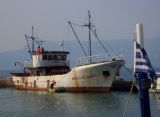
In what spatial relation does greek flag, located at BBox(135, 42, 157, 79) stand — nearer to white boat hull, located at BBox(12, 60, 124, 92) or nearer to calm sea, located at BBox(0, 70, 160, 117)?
calm sea, located at BBox(0, 70, 160, 117)

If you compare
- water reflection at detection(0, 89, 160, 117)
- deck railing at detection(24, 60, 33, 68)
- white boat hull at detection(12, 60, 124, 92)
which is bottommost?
water reflection at detection(0, 89, 160, 117)

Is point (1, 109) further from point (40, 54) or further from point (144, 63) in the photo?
point (144, 63)

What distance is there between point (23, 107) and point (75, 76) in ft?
42.5

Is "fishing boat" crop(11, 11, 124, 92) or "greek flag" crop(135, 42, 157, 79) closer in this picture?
"greek flag" crop(135, 42, 157, 79)

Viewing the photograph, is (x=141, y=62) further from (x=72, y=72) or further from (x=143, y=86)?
(x=72, y=72)

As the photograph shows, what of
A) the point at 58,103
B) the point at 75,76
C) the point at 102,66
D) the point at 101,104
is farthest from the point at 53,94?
the point at 101,104

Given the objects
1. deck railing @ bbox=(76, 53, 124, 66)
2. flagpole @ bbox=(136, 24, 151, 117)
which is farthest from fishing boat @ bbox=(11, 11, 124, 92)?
flagpole @ bbox=(136, 24, 151, 117)

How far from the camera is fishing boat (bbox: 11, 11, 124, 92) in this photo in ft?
153

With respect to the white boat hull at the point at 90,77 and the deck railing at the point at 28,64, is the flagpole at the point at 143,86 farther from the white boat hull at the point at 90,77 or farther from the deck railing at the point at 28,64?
the deck railing at the point at 28,64

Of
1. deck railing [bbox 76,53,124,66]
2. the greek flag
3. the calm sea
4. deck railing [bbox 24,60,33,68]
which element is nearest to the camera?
the greek flag

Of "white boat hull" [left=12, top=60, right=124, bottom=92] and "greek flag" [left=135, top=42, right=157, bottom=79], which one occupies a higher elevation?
"greek flag" [left=135, top=42, right=157, bottom=79]

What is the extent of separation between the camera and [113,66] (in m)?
46.7

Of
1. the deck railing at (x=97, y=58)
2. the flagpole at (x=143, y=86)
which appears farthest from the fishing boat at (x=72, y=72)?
the flagpole at (x=143, y=86)

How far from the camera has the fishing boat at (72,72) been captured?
46.8 metres
